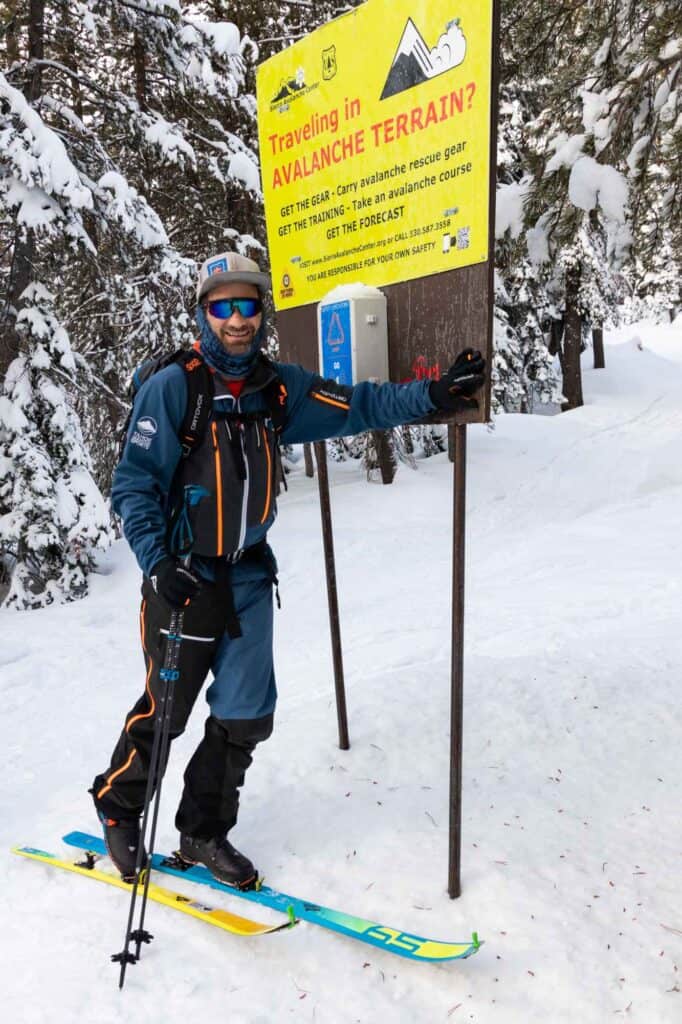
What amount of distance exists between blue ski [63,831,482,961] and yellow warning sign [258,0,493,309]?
2666 mm

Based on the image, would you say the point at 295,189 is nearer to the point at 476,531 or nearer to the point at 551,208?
the point at 551,208

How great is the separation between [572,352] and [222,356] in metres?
22.4

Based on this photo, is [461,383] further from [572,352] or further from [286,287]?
[572,352]

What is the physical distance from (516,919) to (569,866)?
1.42ft

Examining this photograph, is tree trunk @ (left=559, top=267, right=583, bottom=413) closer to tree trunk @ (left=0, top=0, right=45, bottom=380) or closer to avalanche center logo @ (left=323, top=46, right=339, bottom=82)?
tree trunk @ (left=0, top=0, right=45, bottom=380)

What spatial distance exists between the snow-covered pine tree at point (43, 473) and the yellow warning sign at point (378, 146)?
16.9 feet

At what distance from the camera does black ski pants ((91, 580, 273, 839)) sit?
327 centimetres

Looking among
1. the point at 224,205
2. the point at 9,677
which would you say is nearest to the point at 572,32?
the point at 9,677

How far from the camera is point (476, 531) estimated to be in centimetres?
1224

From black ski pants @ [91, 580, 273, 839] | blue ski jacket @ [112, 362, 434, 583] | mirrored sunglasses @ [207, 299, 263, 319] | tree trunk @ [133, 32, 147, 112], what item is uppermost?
tree trunk @ [133, 32, 147, 112]

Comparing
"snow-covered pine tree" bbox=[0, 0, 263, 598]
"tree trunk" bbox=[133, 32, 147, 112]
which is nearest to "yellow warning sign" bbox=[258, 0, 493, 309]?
"snow-covered pine tree" bbox=[0, 0, 263, 598]

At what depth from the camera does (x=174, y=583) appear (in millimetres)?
2914

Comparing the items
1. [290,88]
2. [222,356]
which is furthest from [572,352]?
[222,356]

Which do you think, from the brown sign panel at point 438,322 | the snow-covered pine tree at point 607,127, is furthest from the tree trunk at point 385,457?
the brown sign panel at point 438,322
